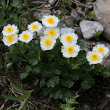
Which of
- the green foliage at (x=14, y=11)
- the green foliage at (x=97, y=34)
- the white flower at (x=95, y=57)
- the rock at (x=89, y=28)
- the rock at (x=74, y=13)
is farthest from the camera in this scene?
the rock at (x=74, y=13)

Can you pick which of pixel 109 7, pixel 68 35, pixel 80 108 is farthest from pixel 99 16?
pixel 80 108

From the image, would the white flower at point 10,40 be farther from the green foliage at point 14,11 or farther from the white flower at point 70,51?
the green foliage at point 14,11

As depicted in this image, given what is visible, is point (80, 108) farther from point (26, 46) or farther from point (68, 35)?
point (26, 46)

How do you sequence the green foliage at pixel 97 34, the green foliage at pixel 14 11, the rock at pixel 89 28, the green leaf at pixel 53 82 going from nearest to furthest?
the green leaf at pixel 53 82 < the green foliage at pixel 97 34 < the rock at pixel 89 28 < the green foliage at pixel 14 11

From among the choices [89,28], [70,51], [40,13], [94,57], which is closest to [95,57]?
[94,57]

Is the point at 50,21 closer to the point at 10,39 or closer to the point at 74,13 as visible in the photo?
the point at 10,39

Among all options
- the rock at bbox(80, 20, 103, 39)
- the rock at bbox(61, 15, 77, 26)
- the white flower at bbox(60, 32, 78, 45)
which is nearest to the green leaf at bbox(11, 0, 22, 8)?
the rock at bbox(61, 15, 77, 26)

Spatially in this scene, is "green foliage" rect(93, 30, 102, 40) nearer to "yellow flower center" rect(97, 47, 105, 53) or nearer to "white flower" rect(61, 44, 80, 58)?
"yellow flower center" rect(97, 47, 105, 53)

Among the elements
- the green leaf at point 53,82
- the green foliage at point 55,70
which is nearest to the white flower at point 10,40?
the green foliage at point 55,70
